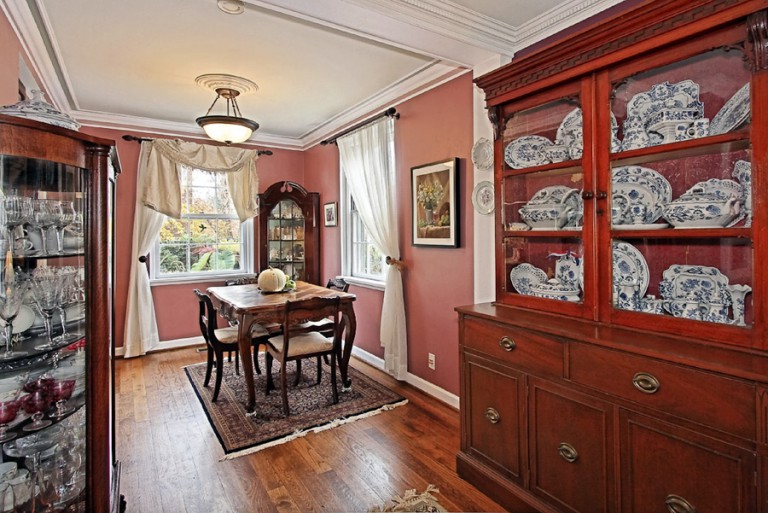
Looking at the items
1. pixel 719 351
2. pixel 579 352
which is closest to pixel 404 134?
pixel 579 352

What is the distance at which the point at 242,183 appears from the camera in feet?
16.8

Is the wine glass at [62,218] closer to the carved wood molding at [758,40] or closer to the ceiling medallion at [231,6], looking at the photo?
the ceiling medallion at [231,6]

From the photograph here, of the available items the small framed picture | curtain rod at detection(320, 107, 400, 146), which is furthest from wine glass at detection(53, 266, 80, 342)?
the small framed picture

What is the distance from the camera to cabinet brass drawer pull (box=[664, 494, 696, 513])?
1.36 m

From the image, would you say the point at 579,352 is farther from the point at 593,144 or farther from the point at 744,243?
the point at 593,144

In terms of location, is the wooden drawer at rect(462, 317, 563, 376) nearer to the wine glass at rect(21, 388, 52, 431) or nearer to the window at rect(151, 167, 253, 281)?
the wine glass at rect(21, 388, 52, 431)

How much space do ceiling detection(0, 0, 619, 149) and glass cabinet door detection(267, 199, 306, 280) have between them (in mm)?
1380

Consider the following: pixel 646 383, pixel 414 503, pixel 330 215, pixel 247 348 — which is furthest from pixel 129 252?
pixel 646 383

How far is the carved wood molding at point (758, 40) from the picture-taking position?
1.30m

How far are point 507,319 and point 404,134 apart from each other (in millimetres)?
2180

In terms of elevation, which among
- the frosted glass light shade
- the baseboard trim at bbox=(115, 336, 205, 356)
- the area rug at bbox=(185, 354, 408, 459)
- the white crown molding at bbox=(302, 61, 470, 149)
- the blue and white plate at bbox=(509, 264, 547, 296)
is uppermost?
the white crown molding at bbox=(302, 61, 470, 149)

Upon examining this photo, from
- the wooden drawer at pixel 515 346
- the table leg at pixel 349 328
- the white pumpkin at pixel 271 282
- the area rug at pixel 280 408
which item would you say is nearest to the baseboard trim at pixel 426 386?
the area rug at pixel 280 408

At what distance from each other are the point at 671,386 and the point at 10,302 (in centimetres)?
224

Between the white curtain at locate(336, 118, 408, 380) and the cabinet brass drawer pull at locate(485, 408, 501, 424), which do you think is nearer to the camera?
the cabinet brass drawer pull at locate(485, 408, 501, 424)
